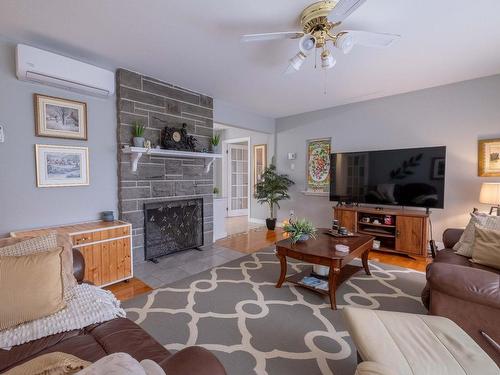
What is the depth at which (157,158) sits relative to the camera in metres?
3.36

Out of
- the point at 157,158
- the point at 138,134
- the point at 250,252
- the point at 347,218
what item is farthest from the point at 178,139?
the point at 347,218

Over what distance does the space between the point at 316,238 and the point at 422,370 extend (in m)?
1.73

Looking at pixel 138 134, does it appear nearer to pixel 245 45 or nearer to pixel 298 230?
pixel 245 45

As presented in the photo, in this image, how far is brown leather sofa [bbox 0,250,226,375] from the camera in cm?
88

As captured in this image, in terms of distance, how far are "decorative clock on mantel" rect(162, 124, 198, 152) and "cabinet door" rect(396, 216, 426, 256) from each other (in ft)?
A: 10.7

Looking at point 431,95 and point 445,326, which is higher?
point 431,95

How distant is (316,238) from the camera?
8.96 feet

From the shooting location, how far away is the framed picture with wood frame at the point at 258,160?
5984 mm

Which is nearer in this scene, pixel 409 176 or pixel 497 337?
pixel 497 337

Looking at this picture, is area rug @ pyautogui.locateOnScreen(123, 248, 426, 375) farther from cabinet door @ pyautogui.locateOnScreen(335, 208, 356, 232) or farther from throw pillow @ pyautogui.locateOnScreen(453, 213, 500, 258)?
cabinet door @ pyautogui.locateOnScreen(335, 208, 356, 232)

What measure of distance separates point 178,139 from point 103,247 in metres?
1.71

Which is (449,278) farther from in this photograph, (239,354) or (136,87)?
(136,87)

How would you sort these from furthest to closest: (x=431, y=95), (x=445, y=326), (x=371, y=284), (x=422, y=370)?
(x=431, y=95) → (x=371, y=284) → (x=445, y=326) → (x=422, y=370)

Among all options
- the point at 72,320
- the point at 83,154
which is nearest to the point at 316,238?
the point at 72,320
